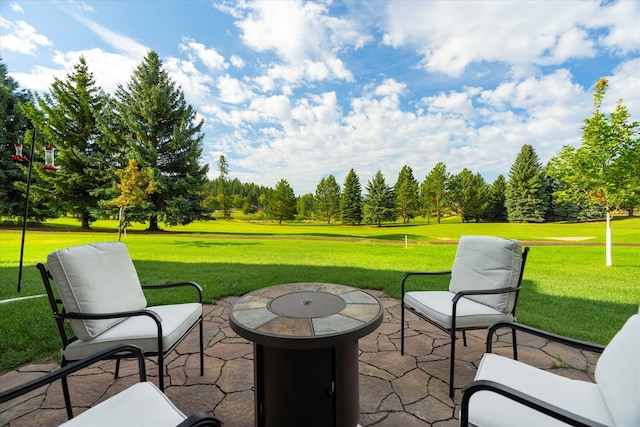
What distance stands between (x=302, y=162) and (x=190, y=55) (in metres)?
10.1

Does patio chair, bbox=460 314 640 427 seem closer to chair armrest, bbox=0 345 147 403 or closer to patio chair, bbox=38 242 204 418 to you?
chair armrest, bbox=0 345 147 403

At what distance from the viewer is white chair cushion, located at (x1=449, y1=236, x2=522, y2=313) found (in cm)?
215

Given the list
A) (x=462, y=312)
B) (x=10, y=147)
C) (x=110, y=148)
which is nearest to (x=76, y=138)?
(x=110, y=148)

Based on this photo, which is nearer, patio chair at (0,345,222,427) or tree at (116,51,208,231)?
patio chair at (0,345,222,427)

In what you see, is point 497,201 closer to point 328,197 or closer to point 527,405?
point 328,197

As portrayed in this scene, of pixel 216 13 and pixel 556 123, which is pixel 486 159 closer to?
pixel 556 123

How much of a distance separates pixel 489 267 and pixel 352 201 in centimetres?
2886

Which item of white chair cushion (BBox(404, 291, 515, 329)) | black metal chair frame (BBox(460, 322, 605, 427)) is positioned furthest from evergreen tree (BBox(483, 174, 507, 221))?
black metal chair frame (BBox(460, 322, 605, 427))

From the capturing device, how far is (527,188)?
25766mm

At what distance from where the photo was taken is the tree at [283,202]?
32141mm

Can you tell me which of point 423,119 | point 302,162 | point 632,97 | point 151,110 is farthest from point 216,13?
point 151,110

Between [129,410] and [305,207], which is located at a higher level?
[305,207]

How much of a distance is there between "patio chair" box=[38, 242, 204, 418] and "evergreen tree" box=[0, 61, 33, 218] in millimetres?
19844

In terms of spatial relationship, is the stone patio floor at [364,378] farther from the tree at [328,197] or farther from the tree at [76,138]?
the tree at [328,197]
